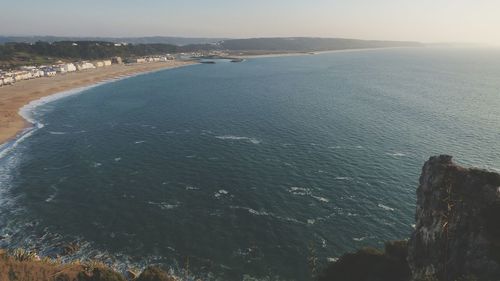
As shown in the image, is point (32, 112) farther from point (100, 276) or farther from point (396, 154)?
point (396, 154)

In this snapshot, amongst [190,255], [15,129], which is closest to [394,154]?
[190,255]

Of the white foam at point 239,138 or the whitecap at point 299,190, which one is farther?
the white foam at point 239,138

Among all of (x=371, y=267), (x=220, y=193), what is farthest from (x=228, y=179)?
(x=371, y=267)

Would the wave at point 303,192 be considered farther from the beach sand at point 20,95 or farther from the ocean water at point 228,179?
the beach sand at point 20,95

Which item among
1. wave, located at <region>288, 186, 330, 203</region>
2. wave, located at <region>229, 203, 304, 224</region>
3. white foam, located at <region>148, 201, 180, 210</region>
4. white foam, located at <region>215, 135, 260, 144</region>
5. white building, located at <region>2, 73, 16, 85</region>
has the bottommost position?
white foam, located at <region>148, 201, 180, 210</region>

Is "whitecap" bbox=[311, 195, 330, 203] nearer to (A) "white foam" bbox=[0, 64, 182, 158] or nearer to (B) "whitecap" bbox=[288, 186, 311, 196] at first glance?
(B) "whitecap" bbox=[288, 186, 311, 196]

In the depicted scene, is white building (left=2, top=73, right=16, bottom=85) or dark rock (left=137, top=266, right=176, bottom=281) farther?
white building (left=2, top=73, right=16, bottom=85)

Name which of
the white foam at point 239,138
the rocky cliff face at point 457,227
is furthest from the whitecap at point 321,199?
the white foam at point 239,138

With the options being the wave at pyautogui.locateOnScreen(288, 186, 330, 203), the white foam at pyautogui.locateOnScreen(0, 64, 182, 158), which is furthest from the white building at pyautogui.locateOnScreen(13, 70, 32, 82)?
the wave at pyautogui.locateOnScreen(288, 186, 330, 203)
